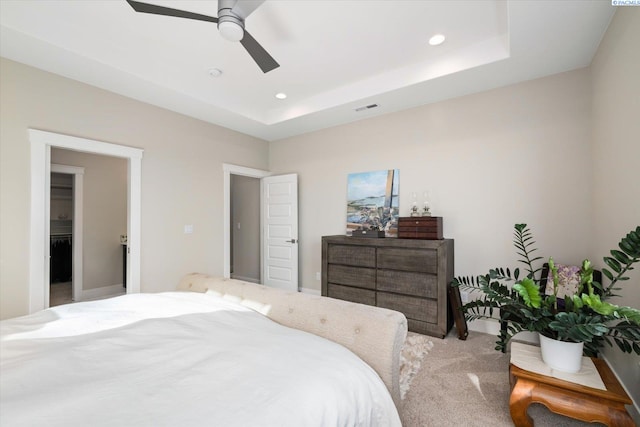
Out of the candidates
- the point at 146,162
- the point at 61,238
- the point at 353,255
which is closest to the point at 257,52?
the point at 146,162

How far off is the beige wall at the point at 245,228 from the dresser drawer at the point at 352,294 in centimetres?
219

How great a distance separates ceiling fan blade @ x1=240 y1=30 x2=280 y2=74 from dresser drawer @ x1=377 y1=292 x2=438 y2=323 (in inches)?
102

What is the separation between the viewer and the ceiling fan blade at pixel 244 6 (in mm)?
1699

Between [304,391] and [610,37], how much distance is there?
3.14 meters

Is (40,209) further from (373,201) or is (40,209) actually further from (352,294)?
(373,201)

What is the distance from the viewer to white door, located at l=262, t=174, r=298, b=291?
15.0 feet

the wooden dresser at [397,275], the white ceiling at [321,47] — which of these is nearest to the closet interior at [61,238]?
the white ceiling at [321,47]

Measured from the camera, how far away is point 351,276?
3.45m

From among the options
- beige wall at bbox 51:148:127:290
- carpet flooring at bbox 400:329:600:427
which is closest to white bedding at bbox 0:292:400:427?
carpet flooring at bbox 400:329:600:427

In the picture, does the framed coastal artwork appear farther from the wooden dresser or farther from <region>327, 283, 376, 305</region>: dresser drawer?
<region>327, 283, 376, 305</region>: dresser drawer

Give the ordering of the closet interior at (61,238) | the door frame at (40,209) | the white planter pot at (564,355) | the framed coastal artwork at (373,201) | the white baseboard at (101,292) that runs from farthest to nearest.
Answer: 1. the closet interior at (61,238)
2. the white baseboard at (101,292)
3. the framed coastal artwork at (373,201)
4. the door frame at (40,209)
5. the white planter pot at (564,355)

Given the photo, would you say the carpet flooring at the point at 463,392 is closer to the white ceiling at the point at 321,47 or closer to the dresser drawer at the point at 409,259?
the dresser drawer at the point at 409,259

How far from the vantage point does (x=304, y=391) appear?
91 cm

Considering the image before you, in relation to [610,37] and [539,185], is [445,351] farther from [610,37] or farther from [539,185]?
[610,37]
